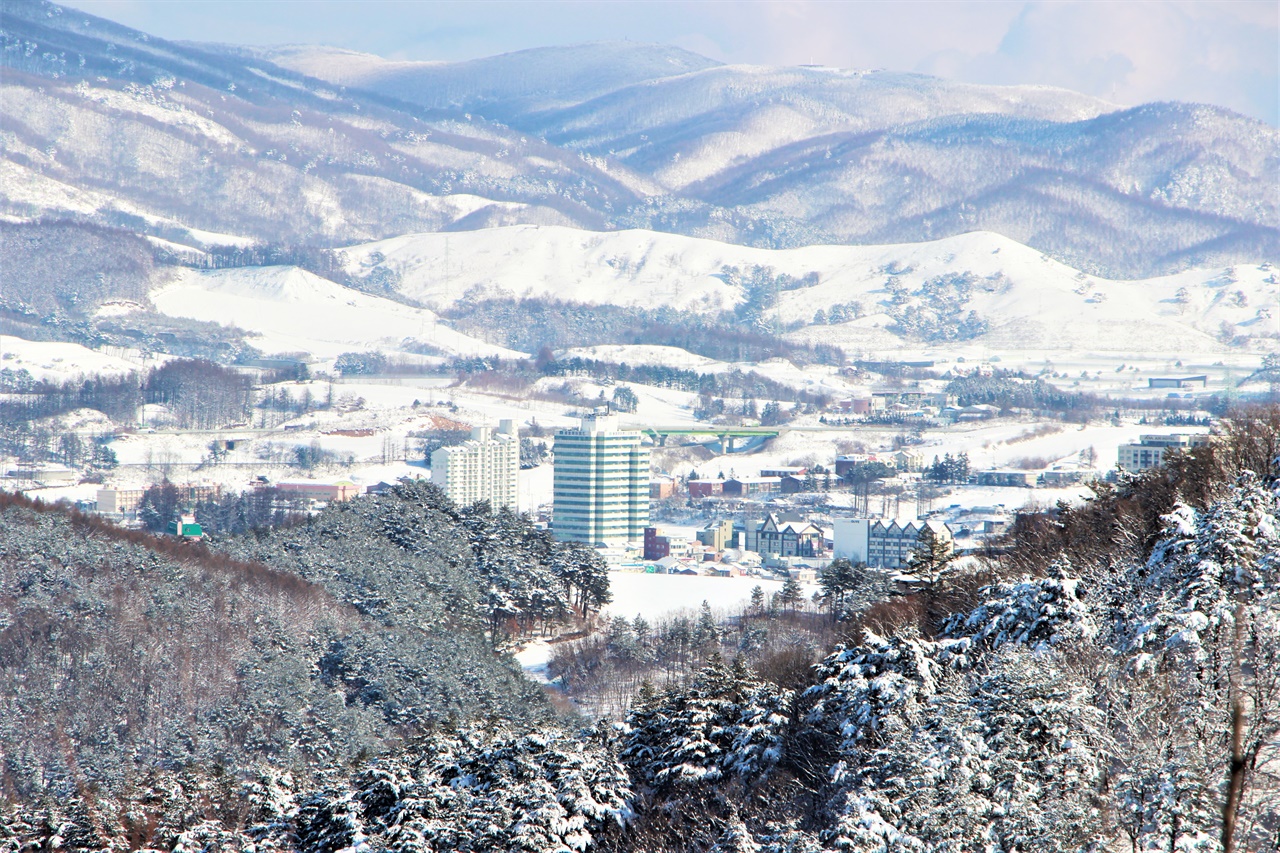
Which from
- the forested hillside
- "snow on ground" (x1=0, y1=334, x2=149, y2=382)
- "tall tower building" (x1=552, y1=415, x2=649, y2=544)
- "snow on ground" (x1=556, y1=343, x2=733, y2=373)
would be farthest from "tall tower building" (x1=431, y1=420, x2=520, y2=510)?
"snow on ground" (x1=556, y1=343, x2=733, y2=373)

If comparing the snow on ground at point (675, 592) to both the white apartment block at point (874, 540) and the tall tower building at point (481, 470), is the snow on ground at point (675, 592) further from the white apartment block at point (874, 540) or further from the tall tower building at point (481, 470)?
the tall tower building at point (481, 470)

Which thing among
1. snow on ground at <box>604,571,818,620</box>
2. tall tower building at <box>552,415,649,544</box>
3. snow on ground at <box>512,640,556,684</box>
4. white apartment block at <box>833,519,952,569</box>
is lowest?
snow on ground at <box>512,640,556,684</box>

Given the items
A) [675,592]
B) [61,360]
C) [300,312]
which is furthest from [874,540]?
[300,312]

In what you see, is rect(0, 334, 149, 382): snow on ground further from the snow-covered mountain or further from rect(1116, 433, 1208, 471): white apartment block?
rect(1116, 433, 1208, 471): white apartment block

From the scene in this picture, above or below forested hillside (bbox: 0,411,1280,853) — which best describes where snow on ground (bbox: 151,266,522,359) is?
above

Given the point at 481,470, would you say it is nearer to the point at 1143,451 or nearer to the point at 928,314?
the point at 1143,451
